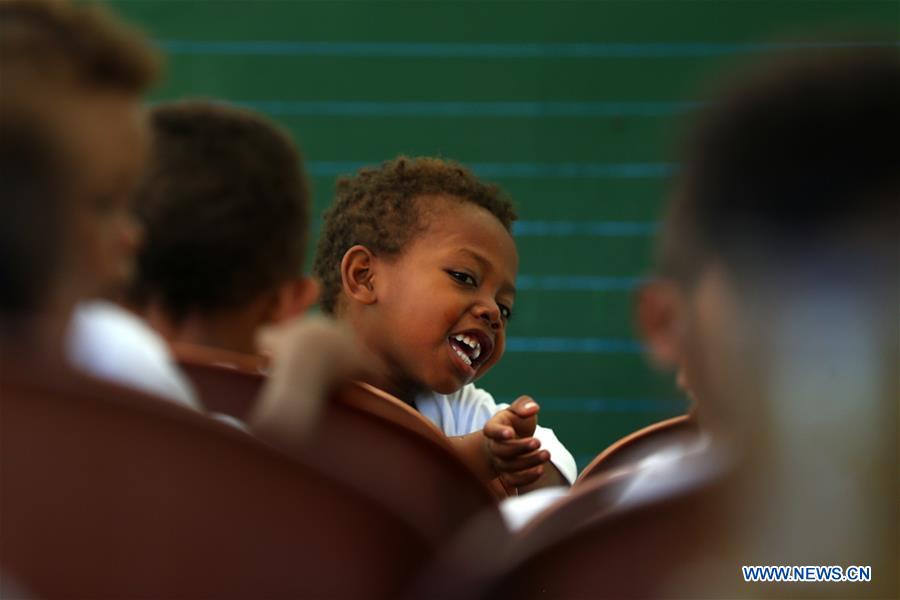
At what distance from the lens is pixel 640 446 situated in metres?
1.38

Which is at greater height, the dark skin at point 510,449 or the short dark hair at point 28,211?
the dark skin at point 510,449

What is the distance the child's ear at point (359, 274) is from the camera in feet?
8.23

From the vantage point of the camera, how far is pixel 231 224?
1.21m

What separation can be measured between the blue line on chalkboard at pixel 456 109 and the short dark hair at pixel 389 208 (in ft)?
4.67

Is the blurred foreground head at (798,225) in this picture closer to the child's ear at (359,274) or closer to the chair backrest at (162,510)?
the chair backrest at (162,510)

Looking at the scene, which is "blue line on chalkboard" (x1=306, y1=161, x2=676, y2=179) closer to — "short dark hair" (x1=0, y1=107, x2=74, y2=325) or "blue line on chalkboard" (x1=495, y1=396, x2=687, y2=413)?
"blue line on chalkboard" (x1=495, y1=396, x2=687, y2=413)

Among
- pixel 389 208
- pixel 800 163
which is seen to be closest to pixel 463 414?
pixel 389 208

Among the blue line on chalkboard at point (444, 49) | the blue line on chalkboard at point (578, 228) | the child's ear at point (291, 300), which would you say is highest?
the blue line on chalkboard at point (444, 49)

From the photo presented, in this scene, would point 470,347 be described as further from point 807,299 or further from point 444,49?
point 444,49

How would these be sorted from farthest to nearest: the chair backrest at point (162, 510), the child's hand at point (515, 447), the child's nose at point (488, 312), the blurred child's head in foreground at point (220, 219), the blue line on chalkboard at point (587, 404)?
the blue line on chalkboard at point (587, 404) < the child's nose at point (488, 312) < the child's hand at point (515, 447) < the blurred child's head in foreground at point (220, 219) < the chair backrest at point (162, 510)

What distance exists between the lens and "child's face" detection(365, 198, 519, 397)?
2.39 meters

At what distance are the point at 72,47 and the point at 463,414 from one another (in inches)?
72.1

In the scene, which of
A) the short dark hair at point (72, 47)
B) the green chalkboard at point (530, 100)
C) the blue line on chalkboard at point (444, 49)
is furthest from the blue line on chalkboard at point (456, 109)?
the short dark hair at point (72, 47)

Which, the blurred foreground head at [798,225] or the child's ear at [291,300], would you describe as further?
the child's ear at [291,300]
